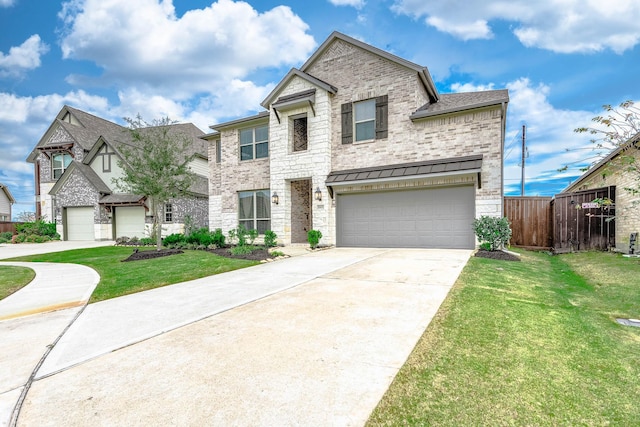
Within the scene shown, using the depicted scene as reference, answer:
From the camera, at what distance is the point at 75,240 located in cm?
2147

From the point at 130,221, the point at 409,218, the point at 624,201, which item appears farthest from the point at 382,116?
the point at 130,221

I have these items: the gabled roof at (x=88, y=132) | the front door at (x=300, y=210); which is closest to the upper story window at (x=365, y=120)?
the front door at (x=300, y=210)

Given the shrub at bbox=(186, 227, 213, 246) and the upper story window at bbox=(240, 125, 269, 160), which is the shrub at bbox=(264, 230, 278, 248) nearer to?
the shrub at bbox=(186, 227, 213, 246)

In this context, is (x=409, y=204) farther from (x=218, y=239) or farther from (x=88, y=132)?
(x=88, y=132)

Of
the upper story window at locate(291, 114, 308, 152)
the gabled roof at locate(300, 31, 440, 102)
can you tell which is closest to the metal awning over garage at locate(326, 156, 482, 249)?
the upper story window at locate(291, 114, 308, 152)

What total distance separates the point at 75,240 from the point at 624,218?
29.3m

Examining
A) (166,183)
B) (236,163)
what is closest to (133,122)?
(166,183)

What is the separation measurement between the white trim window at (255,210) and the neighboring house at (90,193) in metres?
6.10

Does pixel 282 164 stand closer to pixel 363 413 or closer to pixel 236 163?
pixel 236 163

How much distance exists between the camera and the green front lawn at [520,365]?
1966 mm

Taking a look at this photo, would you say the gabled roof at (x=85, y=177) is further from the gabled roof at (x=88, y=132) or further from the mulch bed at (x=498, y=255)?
the mulch bed at (x=498, y=255)

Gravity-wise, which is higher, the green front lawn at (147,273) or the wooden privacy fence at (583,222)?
the wooden privacy fence at (583,222)

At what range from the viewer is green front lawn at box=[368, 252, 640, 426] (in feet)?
6.45

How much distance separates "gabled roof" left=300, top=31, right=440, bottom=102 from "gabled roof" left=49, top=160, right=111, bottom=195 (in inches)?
647
